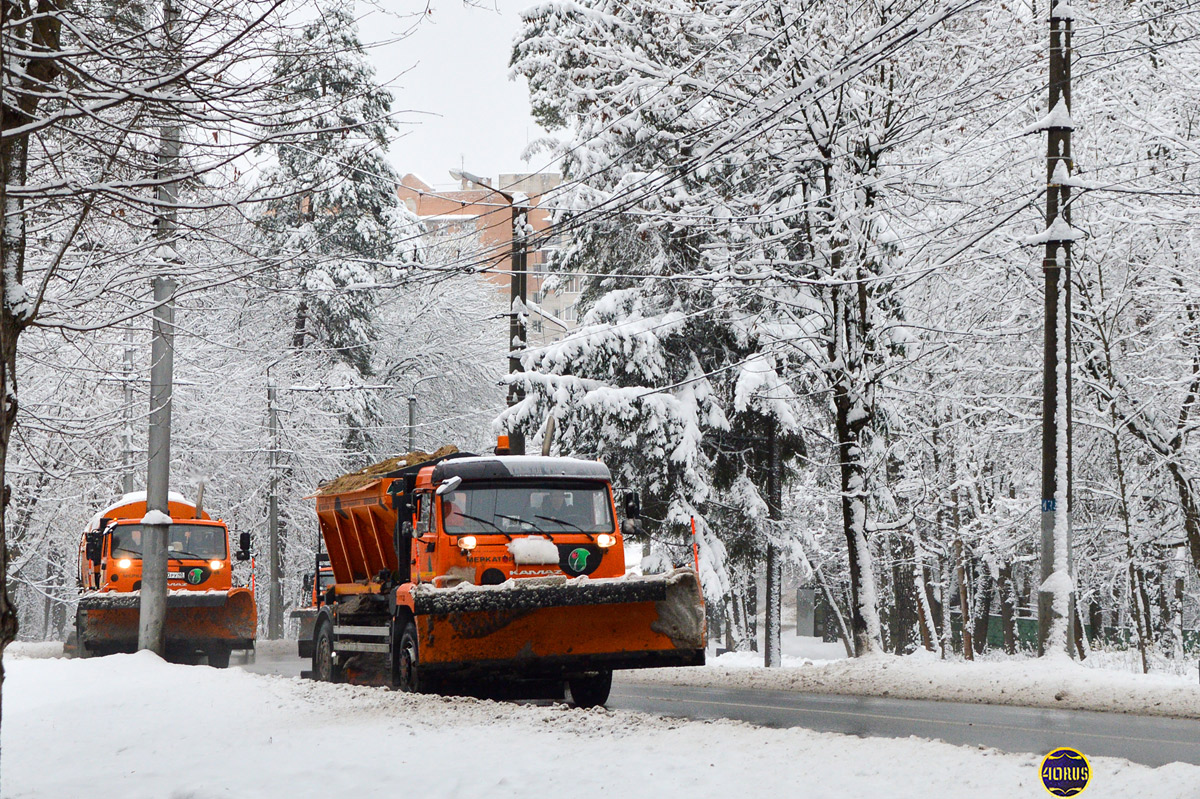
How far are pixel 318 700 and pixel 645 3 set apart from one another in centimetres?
1281

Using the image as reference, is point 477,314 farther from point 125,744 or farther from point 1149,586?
point 125,744

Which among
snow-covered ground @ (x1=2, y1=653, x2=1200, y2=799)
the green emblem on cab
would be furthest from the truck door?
snow-covered ground @ (x1=2, y1=653, x2=1200, y2=799)

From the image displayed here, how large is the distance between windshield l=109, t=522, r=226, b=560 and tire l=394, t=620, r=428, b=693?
38.4 feet

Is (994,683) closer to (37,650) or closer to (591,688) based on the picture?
(591,688)

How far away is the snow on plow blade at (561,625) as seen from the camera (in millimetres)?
12117

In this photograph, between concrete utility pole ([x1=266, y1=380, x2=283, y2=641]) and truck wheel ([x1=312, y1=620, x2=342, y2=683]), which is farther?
concrete utility pole ([x1=266, y1=380, x2=283, y2=641])

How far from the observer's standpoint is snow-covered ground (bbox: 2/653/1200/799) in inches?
295

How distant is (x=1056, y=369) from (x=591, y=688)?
7702 millimetres

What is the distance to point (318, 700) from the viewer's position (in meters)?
13.1

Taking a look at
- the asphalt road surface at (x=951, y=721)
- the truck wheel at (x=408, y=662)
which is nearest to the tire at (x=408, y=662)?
the truck wheel at (x=408, y=662)

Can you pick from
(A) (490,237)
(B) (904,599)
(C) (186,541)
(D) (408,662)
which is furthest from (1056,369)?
(A) (490,237)

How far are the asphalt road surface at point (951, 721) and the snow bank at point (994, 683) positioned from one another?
0.56 meters

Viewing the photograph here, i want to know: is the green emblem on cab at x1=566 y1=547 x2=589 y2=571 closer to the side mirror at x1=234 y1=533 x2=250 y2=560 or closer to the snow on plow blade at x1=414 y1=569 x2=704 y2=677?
the snow on plow blade at x1=414 y1=569 x2=704 y2=677

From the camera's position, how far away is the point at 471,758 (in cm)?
857
